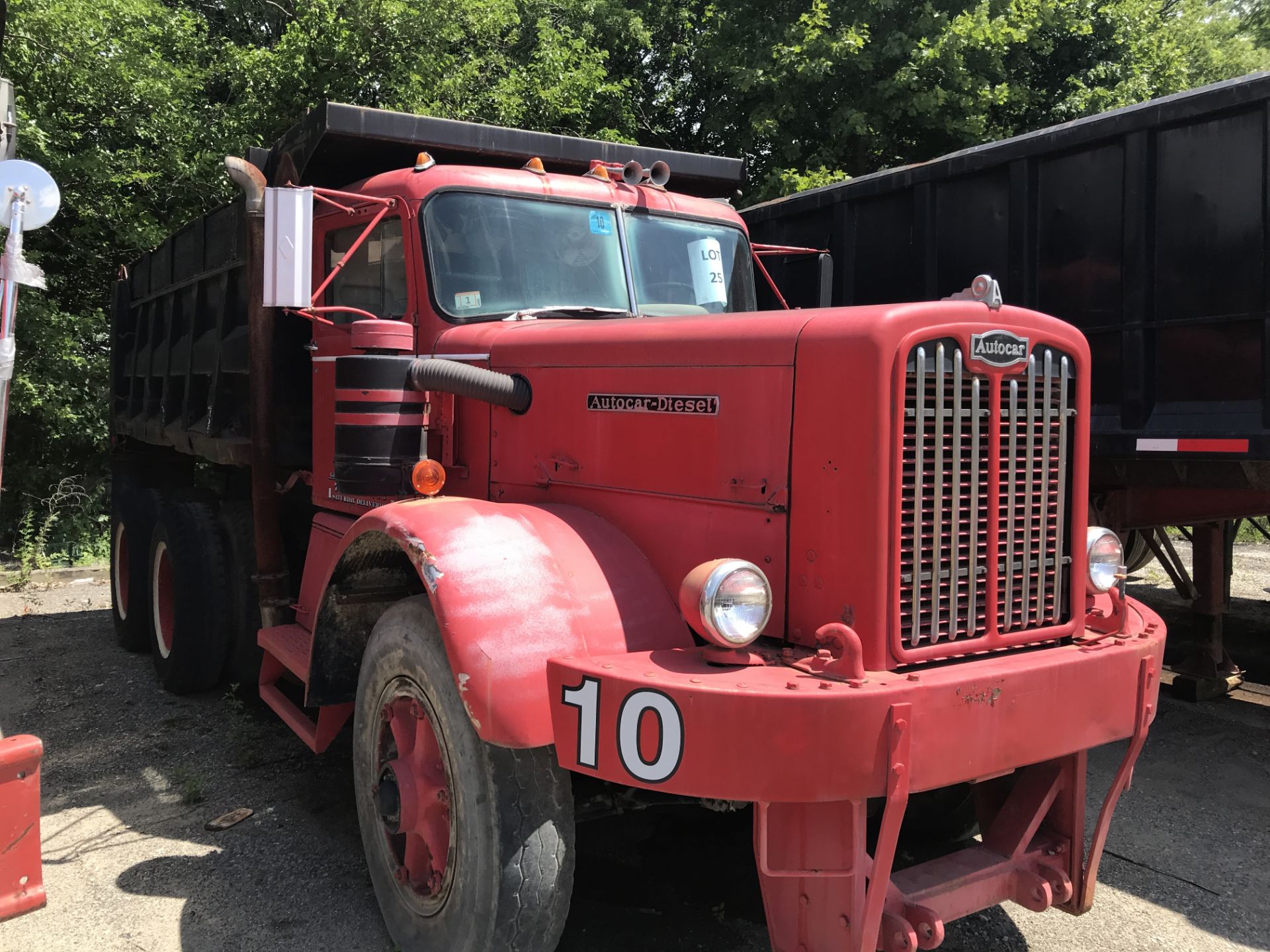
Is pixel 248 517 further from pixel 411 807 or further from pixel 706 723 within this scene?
pixel 706 723

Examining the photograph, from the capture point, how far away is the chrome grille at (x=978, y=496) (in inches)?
107

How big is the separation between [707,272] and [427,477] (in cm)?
162

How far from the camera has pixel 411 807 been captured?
125 inches

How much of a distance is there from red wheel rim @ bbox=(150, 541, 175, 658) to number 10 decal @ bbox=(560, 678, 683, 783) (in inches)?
182

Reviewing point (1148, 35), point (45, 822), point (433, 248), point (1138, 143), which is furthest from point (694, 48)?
point (45, 822)

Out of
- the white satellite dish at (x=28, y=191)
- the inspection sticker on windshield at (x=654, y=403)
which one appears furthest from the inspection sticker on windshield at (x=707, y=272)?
the white satellite dish at (x=28, y=191)

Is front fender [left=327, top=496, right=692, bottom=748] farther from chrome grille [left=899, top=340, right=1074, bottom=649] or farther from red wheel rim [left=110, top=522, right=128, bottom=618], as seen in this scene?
red wheel rim [left=110, top=522, right=128, bottom=618]

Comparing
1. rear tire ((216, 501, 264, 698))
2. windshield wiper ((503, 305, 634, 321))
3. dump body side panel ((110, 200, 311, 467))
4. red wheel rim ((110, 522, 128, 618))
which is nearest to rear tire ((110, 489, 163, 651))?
red wheel rim ((110, 522, 128, 618))

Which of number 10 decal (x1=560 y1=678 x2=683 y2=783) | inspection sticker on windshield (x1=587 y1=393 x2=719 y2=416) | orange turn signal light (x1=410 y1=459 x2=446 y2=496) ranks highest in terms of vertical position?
inspection sticker on windshield (x1=587 y1=393 x2=719 y2=416)

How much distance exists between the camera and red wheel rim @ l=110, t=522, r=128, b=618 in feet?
23.1

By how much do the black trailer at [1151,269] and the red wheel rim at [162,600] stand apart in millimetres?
4194

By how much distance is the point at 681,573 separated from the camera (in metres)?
3.12

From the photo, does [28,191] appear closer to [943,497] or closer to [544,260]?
[544,260]

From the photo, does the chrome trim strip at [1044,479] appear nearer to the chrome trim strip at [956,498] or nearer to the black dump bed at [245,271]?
the chrome trim strip at [956,498]
